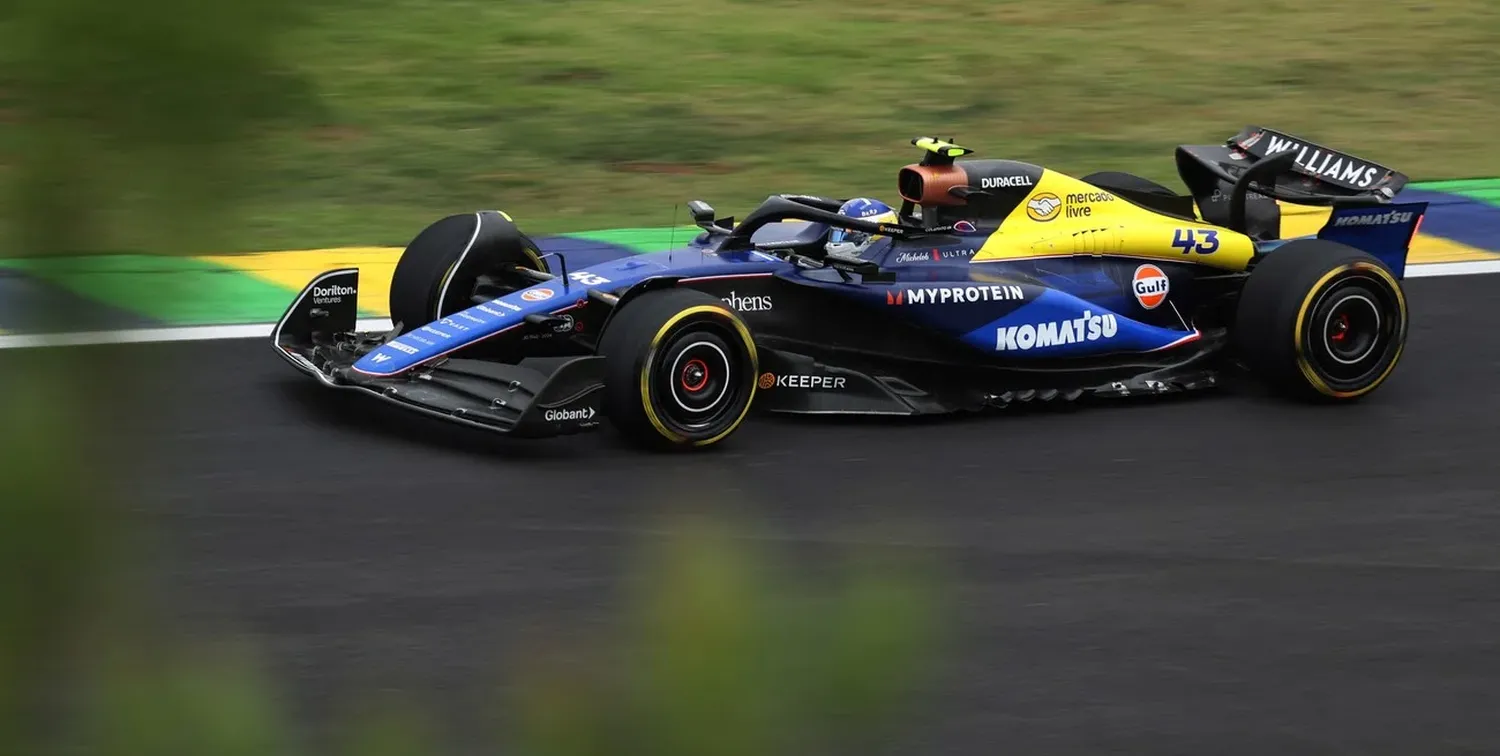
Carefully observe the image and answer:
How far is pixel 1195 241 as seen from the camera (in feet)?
26.2

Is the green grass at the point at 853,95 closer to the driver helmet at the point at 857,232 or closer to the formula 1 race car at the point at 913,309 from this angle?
the formula 1 race car at the point at 913,309

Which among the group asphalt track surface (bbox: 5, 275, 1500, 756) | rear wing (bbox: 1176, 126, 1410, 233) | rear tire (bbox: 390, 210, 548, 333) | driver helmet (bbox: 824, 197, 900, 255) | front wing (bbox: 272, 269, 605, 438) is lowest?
asphalt track surface (bbox: 5, 275, 1500, 756)

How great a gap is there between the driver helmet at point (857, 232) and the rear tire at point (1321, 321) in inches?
57.7

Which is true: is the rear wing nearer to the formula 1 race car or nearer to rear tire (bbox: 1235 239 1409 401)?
the formula 1 race car

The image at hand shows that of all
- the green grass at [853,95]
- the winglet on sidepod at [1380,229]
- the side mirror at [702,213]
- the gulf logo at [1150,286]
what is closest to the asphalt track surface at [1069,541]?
the gulf logo at [1150,286]

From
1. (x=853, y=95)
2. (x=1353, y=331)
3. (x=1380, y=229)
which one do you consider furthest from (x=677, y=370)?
(x=853, y=95)

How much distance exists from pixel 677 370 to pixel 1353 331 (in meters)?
2.86

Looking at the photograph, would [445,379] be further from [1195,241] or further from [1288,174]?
[1288,174]

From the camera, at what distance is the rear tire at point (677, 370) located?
6645mm

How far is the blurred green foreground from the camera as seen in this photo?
2.75 ft

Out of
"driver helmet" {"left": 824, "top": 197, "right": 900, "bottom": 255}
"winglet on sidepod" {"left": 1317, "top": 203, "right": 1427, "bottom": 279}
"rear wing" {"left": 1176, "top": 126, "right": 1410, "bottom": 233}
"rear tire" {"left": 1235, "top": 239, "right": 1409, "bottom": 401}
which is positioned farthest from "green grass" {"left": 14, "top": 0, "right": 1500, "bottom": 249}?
"rear tire" {"left": 1235, "top": 239, "right": 1409, "bottom": 401}

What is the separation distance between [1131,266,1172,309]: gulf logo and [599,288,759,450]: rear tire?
1838mm

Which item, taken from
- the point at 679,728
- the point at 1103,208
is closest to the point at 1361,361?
the point at 1103,208

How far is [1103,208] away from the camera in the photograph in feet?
26.1
